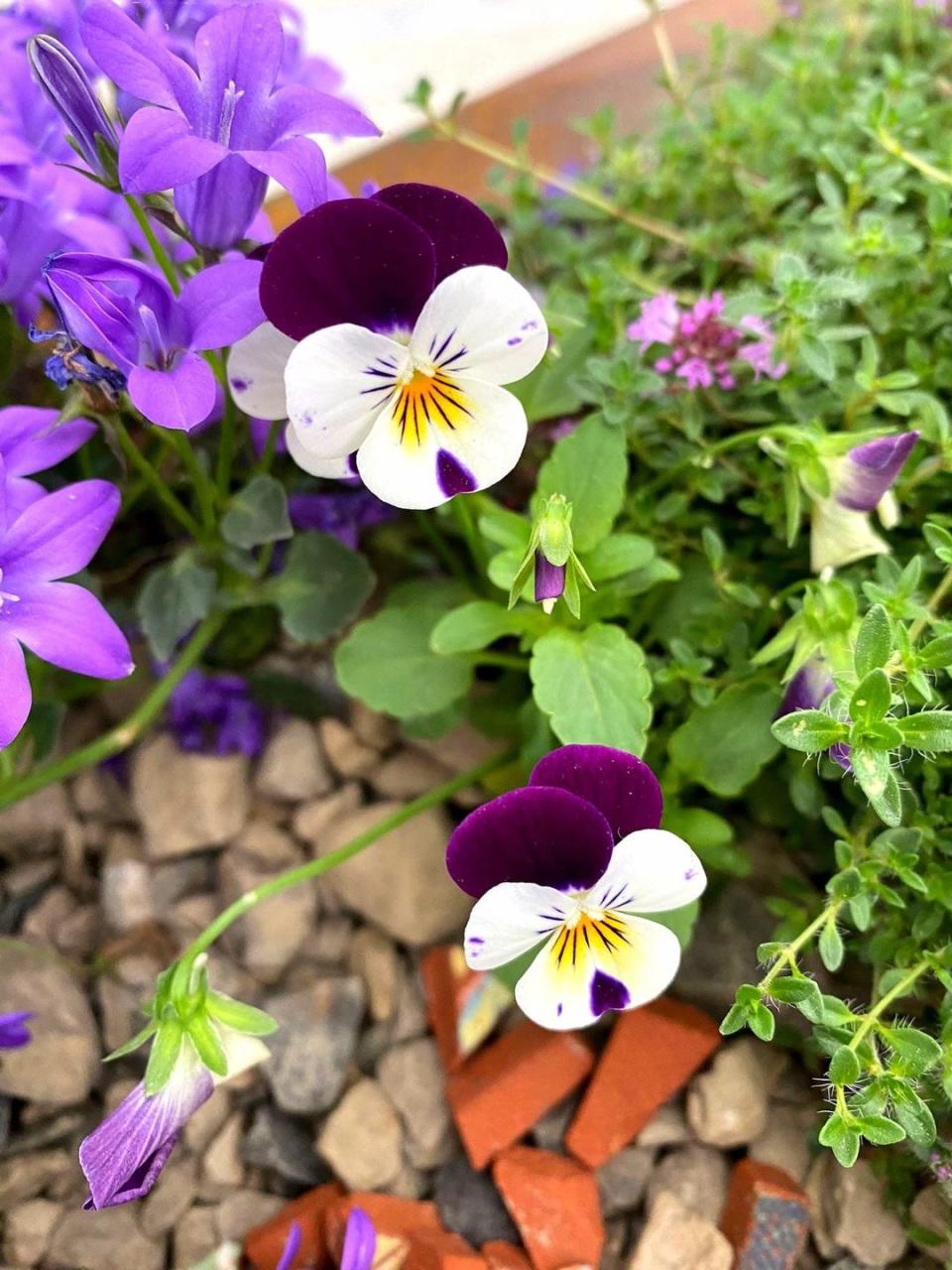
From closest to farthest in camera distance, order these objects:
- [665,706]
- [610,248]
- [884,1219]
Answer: [884,1219] < [665,706] < [610,248]

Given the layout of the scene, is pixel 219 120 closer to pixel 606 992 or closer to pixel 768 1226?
pixel 606 992

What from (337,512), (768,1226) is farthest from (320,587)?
(768,1226)

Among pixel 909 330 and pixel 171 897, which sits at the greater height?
pixel 909 330

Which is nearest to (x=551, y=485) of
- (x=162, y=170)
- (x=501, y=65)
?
(x=162, y=170)

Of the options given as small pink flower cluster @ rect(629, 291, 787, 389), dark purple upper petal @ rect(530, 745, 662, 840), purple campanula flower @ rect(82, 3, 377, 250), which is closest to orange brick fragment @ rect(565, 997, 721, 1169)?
dark purple upper petal @ rect(530, 745, 662, 840)

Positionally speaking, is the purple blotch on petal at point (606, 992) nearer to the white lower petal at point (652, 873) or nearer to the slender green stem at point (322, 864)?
the white lower petal at point (652, 873)

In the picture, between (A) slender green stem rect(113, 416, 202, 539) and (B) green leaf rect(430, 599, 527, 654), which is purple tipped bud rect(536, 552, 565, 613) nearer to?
(B) green leaf rect(430, 599, 527, 654)

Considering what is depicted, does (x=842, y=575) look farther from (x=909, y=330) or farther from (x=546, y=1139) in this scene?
(x=546, y=1139)
